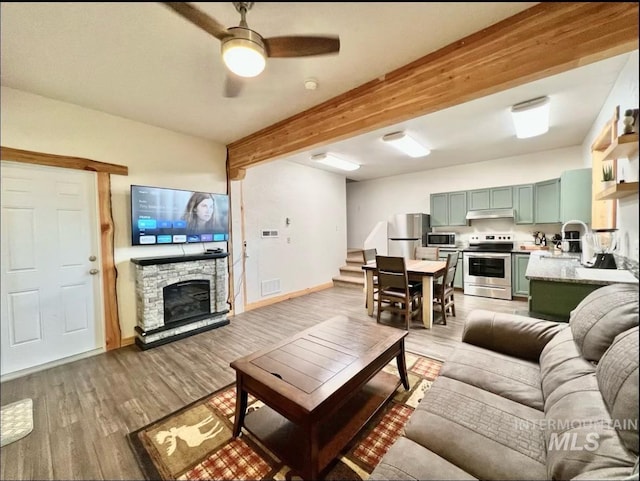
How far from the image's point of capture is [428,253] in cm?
439

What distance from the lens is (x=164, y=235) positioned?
10.5ft

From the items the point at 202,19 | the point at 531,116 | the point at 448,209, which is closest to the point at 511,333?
the point at 202,19

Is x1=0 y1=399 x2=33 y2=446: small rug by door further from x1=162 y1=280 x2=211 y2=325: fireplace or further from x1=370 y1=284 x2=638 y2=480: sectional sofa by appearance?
x1=370 y1=284 x2=638 y2=480: sectional sofa

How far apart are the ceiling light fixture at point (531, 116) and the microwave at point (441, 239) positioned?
2.28m

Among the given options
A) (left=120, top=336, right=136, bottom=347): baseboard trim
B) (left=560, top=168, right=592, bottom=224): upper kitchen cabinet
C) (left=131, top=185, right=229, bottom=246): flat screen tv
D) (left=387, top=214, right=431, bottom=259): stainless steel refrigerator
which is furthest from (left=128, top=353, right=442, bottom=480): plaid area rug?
(left=387, top=214, right=431, bottom=259): stainless steel refrigerator

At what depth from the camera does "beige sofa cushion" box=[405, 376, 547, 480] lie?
37.2 inches

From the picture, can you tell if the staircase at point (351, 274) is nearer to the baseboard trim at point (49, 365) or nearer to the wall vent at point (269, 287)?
the wall vent at point (269, 287)

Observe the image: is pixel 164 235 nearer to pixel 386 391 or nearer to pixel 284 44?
pixel 284 44

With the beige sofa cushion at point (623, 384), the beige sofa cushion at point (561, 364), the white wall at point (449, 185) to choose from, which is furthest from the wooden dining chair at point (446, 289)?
the beige sofa cushion at point (623, 384)

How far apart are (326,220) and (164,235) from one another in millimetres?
3498

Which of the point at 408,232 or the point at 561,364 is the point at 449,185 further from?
the point at 561,364

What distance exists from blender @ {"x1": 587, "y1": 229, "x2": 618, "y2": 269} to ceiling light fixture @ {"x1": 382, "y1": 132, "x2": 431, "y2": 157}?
91.6 inches

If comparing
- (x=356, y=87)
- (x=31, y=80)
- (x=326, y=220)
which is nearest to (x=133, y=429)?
(x=31, y=80)

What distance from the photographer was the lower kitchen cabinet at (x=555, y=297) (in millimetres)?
1899
